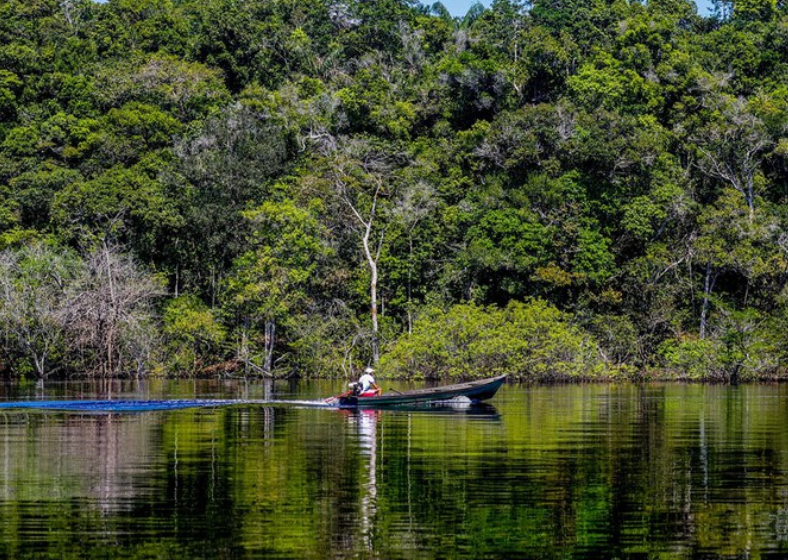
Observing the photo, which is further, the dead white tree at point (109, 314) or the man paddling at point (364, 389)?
the dead white tree at point (109, 314)

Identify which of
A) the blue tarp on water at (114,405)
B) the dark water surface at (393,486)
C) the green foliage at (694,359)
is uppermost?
the green foliage at (694,359)

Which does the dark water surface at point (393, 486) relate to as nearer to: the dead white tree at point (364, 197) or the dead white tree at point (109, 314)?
the dead white tree at point (109, 314)

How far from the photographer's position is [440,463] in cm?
2066

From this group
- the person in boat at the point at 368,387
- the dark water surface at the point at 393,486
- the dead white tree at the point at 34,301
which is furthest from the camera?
the dead white tree at the point at 34,301

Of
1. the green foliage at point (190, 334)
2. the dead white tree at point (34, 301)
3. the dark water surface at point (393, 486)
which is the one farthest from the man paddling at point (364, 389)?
the dead white tree at point (34, 301)

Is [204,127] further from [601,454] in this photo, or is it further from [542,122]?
[601,454]

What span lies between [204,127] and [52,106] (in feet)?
30.0

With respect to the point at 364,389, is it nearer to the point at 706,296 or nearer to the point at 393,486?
the point at 393,486

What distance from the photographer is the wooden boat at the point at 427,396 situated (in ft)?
111

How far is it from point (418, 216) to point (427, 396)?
897 inches

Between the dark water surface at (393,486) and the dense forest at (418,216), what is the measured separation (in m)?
21.6

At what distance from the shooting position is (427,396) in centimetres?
3412

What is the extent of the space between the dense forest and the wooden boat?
1618cm

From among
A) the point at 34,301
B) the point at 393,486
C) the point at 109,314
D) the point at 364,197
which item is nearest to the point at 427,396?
the point at 393,486
